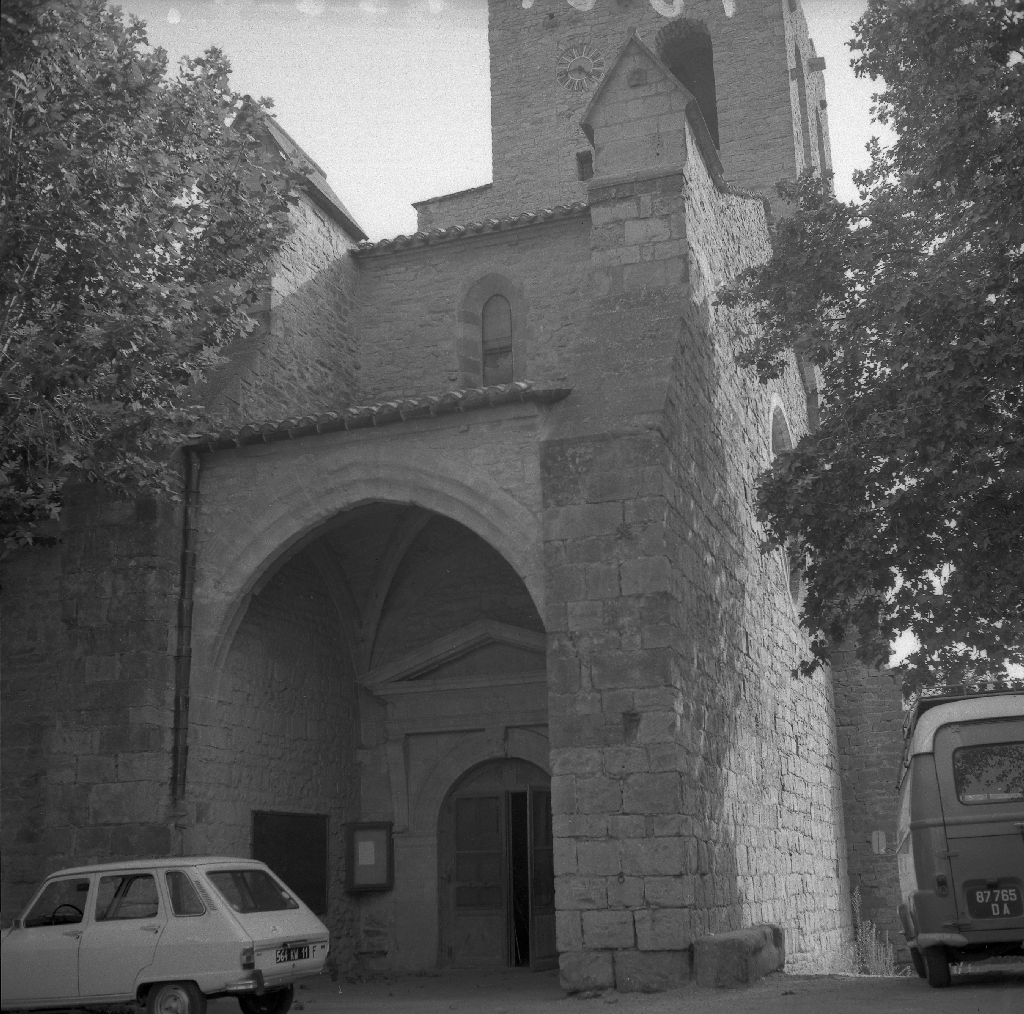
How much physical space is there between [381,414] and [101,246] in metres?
2.46

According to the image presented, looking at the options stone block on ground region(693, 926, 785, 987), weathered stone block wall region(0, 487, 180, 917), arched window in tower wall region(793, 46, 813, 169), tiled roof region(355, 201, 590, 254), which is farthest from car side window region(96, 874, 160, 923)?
arched window in tower wall region(793, 46, 813, 169)

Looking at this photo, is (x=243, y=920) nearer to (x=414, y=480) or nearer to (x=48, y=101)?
(x=414, y=480)

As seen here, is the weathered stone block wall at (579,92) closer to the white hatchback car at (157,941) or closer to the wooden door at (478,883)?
the wooden door at (478,883)

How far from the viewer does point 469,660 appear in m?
12.8

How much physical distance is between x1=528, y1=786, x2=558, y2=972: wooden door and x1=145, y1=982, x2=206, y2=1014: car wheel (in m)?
4.87

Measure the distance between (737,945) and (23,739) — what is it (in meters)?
5.96

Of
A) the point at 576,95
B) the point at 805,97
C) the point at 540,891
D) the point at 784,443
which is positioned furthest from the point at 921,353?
the point at 805,97

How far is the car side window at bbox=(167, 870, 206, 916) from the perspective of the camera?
7.73 metres

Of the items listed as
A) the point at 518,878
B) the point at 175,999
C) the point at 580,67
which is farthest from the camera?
the point at 580,67

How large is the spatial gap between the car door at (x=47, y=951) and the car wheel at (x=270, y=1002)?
1107 mm

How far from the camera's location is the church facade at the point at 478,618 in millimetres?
9164

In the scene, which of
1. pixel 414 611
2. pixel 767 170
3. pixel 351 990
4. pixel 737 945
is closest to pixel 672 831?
pixel 737 945

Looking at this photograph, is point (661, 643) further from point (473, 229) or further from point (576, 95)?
point (576, 95)

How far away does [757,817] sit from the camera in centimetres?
1133
